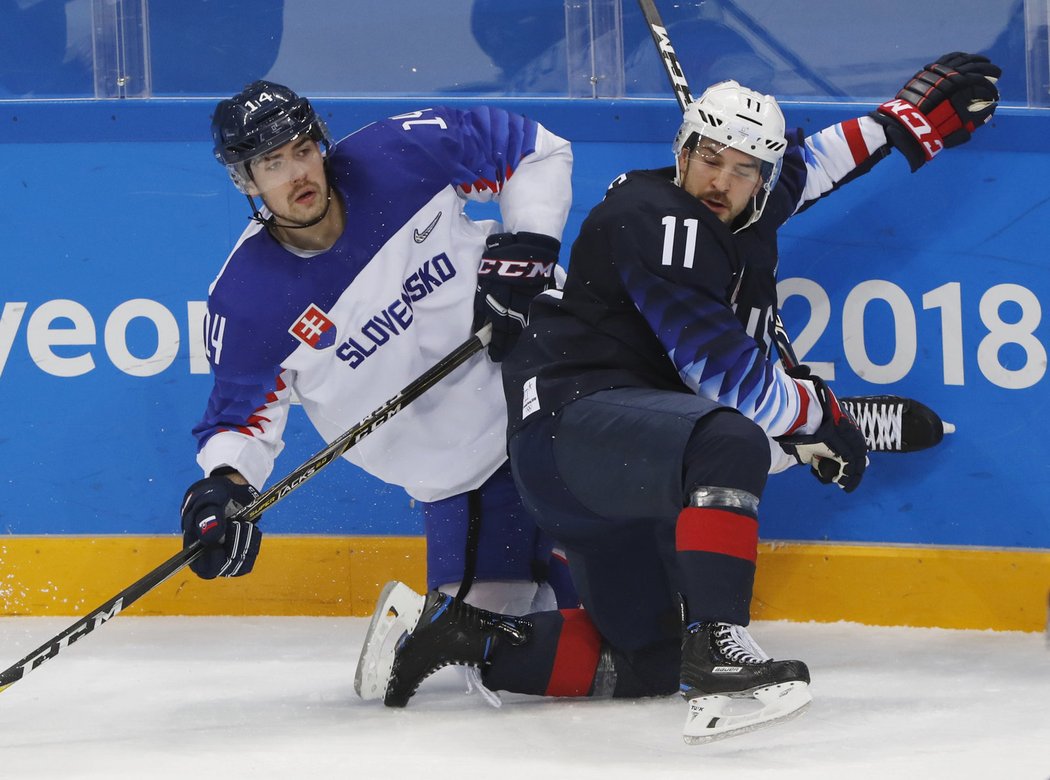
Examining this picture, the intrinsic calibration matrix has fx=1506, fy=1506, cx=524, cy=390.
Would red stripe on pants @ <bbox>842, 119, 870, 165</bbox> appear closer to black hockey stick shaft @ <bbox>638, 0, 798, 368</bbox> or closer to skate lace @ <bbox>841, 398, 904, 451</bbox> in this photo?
black hockey stick shaft @ <bbox>638, 0, 798, 368</bbox>

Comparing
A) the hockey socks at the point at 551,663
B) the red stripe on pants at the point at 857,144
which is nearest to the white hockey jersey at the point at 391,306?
the hockey socks at the point at 551,663

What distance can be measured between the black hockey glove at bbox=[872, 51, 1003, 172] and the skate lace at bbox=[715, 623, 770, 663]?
127 cm

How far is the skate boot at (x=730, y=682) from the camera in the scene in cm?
211

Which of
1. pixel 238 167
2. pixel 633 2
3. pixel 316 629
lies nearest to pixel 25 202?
pixel 238 167

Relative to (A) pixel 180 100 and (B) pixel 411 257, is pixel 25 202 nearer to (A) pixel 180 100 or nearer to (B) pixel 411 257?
(A) pixel 180 100

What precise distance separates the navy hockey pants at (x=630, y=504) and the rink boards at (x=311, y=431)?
767mm

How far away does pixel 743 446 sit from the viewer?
87.6 inches

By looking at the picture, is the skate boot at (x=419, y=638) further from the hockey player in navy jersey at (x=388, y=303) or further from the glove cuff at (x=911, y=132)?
the glove cuff at (x=911, y=132)

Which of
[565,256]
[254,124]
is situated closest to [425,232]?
[254,124]

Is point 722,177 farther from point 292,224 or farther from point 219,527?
point 219,527

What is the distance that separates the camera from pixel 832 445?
8.23 ft

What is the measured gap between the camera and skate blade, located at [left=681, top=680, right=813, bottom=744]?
211 cm

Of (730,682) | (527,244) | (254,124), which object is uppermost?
(254,124)

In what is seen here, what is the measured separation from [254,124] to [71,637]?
38.2 inches
